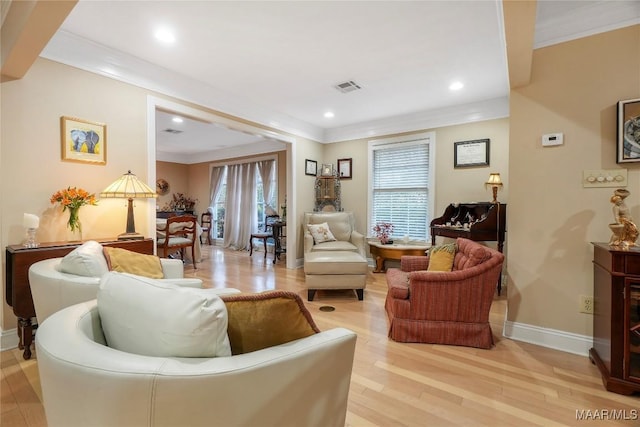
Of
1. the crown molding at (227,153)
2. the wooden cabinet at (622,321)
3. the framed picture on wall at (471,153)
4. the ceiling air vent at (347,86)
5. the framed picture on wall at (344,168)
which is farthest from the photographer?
the crown molding at (227,153)

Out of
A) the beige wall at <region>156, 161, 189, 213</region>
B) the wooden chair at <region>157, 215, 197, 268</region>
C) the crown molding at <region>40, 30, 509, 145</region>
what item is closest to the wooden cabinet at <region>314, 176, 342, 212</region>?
the crown molding at <region>40, 30, 509, 145</region>

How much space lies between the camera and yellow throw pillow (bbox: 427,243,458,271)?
266 cm

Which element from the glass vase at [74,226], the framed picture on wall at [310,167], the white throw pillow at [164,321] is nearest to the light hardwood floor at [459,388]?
the white throw pillow at [164,321]

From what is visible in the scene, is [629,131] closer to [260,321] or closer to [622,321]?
[622,321]

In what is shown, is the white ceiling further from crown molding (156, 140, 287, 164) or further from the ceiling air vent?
crown molding (156, 140, 287, 164)

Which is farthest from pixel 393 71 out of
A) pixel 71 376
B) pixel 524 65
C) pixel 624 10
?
pixel 71 376

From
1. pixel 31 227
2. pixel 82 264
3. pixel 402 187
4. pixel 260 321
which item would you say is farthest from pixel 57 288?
pixel 402 187

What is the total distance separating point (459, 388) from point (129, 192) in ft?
9.76

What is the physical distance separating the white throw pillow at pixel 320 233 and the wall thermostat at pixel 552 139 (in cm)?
291

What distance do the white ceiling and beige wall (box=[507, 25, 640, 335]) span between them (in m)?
0.21

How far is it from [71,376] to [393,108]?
450cm

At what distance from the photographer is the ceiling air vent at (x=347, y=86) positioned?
350 cm

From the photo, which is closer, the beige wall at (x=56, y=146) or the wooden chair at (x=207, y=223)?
the beige wall at (x=56, y=146)

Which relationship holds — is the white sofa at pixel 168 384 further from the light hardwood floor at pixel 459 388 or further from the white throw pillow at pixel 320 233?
the white throw pillow at pixel 320 233
